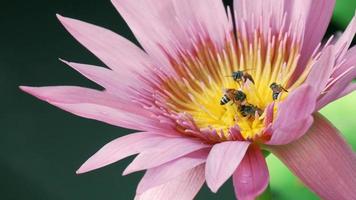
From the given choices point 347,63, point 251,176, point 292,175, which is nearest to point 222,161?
point 251,176

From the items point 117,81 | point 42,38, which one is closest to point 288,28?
point 117,81

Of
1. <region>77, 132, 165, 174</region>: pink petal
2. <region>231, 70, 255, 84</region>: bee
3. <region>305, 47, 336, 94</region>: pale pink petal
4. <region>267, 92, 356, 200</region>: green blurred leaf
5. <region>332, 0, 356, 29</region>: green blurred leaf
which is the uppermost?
<region>305, 47, 336, 94</region>: pale pink petal

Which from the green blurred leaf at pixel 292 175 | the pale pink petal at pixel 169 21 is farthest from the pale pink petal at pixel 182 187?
the green blurred leaf at pixel 292 175

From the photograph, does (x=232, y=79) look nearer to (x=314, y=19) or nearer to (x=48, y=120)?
(x=314, y=19)

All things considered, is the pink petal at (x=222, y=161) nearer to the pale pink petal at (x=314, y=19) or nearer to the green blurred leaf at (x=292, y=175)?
the pale pink petal at (x=314, y=19)

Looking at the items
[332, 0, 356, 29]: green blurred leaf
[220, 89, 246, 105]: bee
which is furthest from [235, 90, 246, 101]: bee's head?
[332, 0, 356, 29]: green blurred leaf

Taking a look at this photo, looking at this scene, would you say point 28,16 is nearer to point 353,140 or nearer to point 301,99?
point 353,140

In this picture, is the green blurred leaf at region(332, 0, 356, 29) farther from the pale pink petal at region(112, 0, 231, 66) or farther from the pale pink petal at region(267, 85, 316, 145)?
the pale pink petal at region(267, 85, 316, 145)
